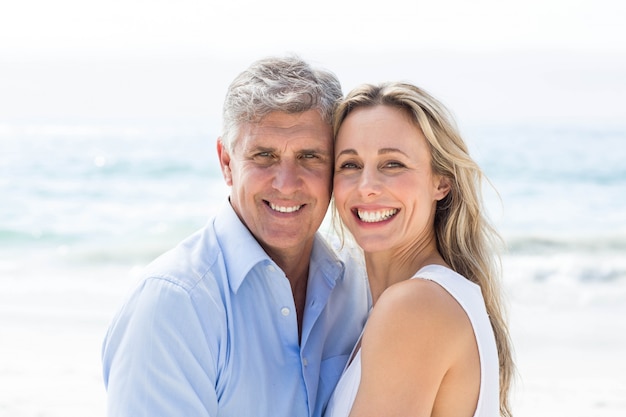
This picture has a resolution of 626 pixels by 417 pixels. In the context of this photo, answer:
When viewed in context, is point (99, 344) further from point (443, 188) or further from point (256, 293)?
point (443, 188)

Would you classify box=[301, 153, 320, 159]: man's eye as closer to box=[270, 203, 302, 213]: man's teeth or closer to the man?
the man

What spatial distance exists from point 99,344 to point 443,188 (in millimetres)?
5757

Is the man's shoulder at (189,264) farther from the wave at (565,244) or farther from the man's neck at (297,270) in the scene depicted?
the wave at (565,244)

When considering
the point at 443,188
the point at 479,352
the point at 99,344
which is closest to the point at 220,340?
the point at 479,352

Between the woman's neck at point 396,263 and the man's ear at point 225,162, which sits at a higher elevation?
the man's ear at point 225,162

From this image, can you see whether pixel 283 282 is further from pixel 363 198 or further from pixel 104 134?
pixel 104 134

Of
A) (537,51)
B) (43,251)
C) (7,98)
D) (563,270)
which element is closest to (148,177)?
(43,251)

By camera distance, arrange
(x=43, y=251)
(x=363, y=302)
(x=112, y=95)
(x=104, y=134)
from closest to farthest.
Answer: (x=363, y=302)
(x=43, y=251)
(x=104, y=134)
(x=112, y=95)

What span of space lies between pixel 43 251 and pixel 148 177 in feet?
17.1

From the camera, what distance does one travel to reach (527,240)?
1364 cm

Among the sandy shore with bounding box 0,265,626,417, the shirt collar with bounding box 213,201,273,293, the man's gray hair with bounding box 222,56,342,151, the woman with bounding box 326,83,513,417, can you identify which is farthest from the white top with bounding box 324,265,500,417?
the sandy shore with bounding box 0,265,626,417

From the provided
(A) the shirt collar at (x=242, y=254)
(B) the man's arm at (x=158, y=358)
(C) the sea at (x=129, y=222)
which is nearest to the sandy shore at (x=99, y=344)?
(C) the sea at (x=129, y=222)

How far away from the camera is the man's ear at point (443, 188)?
3035 millimetres

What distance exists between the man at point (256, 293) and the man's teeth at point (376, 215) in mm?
226
